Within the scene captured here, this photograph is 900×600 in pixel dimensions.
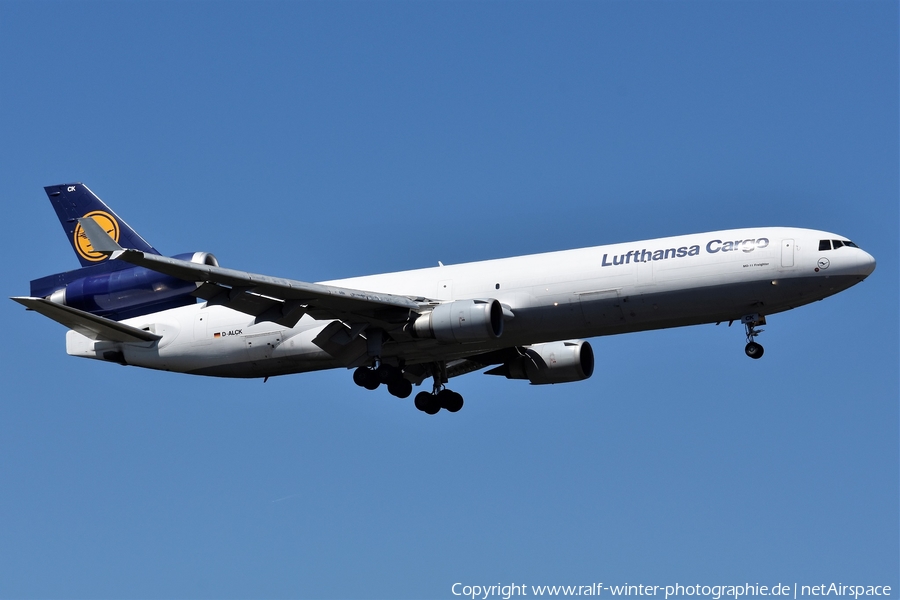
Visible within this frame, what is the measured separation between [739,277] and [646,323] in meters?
3.31

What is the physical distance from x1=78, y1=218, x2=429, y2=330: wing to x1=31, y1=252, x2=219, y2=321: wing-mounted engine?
4506mm

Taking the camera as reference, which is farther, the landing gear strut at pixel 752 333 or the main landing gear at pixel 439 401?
the main landing gear at pixel 439 401

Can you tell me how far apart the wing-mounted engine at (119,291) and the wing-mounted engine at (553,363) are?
40.1 feet

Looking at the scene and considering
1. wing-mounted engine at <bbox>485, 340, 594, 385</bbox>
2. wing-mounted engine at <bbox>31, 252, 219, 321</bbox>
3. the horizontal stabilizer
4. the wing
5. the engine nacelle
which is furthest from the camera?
wing-mounted engine at <bbox>485, 340, 594, 385</bbox>

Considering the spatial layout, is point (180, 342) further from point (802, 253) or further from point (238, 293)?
point (802, 253)

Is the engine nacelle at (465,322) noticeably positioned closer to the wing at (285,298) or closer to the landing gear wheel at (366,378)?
the wing at (285,298)

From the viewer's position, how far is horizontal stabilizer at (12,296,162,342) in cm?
4238

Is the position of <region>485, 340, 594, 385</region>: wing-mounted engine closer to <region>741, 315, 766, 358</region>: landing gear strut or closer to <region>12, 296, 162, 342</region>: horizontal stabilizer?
<region>741, 315, 766, 358</region>: landing gear strut

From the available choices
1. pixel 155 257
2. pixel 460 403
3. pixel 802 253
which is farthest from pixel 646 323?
pixel 155 257

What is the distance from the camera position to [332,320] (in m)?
43.8

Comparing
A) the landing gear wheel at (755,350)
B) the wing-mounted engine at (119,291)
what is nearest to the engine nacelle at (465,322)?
the landing gear wheel at (755,350)

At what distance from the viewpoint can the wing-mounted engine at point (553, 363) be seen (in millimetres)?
46906

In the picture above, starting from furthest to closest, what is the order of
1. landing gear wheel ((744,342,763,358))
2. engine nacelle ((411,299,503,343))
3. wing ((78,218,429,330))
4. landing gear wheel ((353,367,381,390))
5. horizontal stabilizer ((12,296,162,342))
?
landing gear wheel ((353,367,381,390))
horizontal stabilizer ((12,296,162,342))
landing gear wheel ((744,342,763,358))
engine nacelle ((411,299,503,343))
wing ((78,218,429,330))

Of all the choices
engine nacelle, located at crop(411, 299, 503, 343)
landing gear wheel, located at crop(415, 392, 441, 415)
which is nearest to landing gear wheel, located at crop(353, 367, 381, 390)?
engine nacelle, located at crop(411, 299, 503, 343)
